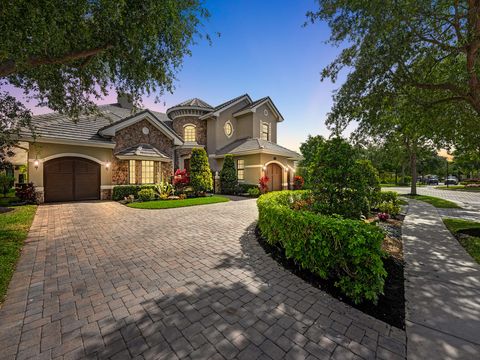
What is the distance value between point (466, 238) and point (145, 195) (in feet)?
54.1

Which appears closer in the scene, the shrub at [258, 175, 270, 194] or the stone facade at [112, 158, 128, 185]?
the stone facade at [112, 158, 128, 185]

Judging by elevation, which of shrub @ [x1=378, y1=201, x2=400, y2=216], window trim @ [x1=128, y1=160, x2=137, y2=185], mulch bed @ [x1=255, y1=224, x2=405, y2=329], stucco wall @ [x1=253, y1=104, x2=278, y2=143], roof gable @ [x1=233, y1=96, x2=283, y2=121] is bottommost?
mulch bed @ [x1=255, y1=224, x2=405, y2=329]

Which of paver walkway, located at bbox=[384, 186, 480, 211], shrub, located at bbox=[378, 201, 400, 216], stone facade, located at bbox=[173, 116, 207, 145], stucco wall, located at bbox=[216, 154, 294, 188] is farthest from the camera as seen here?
stone facade, located at bbox=[173, 116, 207, 145]

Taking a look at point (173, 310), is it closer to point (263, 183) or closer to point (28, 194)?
point (28, 194)

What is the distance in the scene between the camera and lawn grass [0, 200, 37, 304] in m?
4.29

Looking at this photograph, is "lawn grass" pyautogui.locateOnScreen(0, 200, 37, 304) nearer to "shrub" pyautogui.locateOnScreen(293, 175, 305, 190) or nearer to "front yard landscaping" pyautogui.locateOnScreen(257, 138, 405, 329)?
"front yard landscaping" pyautogui.locateOnScreen(257, 138, 405, 329)

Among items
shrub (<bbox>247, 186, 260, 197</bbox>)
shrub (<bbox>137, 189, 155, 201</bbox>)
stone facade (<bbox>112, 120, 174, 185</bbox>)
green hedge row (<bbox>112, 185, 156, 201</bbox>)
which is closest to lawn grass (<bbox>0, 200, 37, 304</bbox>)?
green hedge row (<bbox>112, 185, 156, 201</bbox>)

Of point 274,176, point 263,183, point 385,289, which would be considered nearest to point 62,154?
point 263,183

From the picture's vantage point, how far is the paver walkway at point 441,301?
255 centimetres

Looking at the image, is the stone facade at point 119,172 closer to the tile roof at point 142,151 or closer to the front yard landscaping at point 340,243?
the tile roof at point 142,151

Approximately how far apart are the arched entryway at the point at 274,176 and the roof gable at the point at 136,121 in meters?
9.12

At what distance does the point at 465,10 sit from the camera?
653 cm

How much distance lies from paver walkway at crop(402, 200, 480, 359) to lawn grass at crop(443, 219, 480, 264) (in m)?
0.23

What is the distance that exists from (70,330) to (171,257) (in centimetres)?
254
